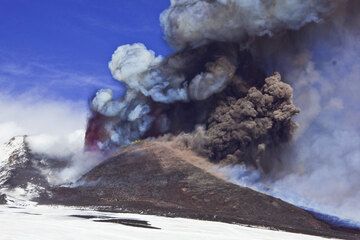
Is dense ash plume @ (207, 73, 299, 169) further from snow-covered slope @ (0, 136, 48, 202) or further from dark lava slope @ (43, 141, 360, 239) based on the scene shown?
snow-covered slope @ (0, 136, 48, 202)

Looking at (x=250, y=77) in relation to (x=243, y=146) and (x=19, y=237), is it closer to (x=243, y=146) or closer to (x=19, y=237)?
(x=243, y=146)

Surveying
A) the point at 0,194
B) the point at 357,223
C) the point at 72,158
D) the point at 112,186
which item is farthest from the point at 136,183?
the point at 72,158

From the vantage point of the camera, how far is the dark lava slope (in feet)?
176

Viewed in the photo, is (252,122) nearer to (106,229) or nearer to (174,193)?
(174,193)

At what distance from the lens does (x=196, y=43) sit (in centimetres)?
7594

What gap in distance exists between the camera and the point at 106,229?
132 feet

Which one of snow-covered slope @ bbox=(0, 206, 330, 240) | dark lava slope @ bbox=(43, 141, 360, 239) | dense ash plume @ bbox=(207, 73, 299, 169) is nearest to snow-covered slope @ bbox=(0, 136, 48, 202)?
dark lava slope @ bbox=(43, 141, 360, 239)

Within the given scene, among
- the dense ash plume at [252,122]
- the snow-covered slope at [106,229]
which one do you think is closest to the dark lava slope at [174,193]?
the dense ash plume at [252,122]

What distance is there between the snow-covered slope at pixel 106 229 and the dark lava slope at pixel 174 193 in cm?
436

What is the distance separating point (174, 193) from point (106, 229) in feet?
72.1

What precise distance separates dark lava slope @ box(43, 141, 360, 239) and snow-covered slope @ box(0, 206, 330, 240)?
4357 mm

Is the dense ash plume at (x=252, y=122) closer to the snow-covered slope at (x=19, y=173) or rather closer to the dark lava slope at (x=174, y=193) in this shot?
the dark lava slope at (x=174, y=193)

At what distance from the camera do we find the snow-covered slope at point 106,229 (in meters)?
36.8

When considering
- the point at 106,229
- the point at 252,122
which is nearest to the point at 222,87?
the point at 252,122
